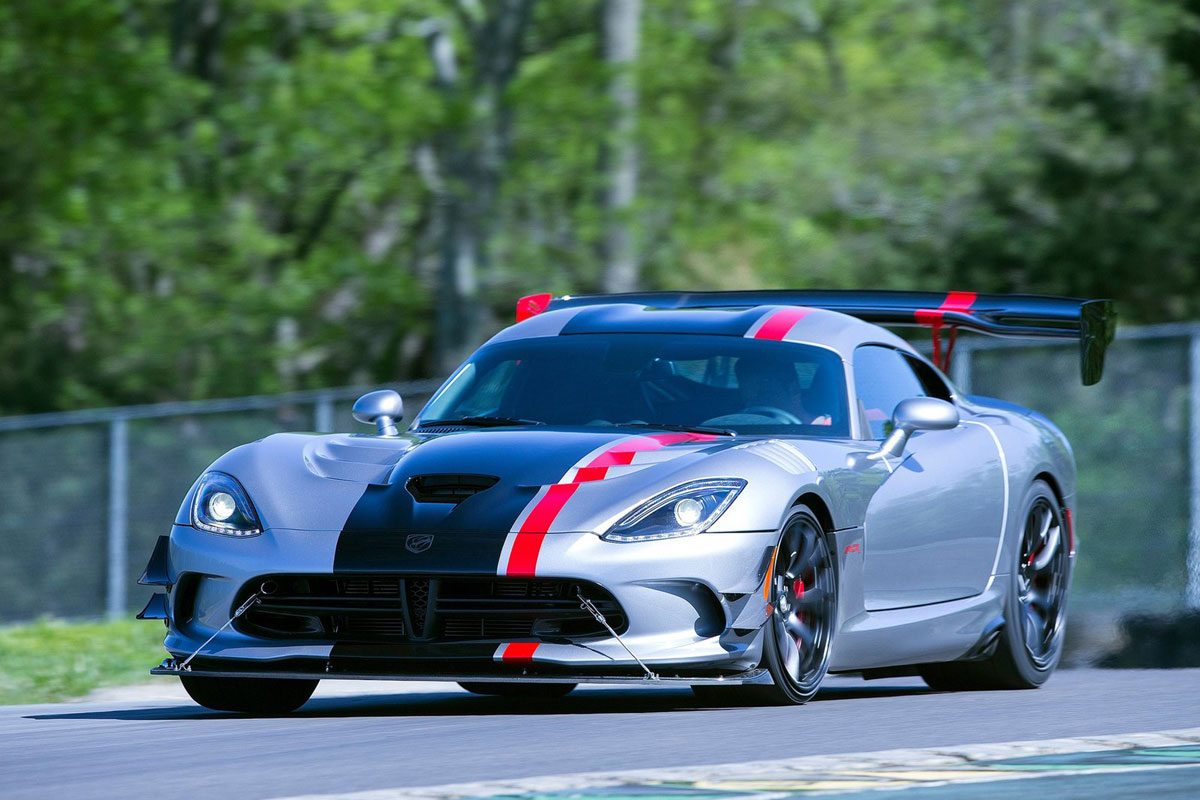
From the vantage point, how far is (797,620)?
308 inches

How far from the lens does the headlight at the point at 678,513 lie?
7.38 meters

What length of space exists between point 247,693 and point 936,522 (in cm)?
275

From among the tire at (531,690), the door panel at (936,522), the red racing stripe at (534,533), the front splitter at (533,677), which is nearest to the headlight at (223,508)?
the front splitter at (533,677)

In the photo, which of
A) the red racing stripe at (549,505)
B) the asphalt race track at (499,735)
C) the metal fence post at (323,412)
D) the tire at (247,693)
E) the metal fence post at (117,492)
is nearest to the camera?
the asphalt race track at (499,735)

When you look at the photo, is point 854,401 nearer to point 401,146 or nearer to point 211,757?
point 211,757

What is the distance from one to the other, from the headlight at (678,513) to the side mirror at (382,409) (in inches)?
71.8

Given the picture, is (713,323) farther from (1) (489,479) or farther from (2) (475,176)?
(2) (475,176)

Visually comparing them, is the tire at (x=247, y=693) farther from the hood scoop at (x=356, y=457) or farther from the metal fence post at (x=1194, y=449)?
the metal fence post at (x=1194, y=449)

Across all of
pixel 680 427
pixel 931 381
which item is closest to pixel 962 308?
pixel 931 381

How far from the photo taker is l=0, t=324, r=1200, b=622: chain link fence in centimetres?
1520

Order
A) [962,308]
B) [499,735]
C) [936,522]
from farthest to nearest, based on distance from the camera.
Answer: [962,308], [936,522], [499,735]

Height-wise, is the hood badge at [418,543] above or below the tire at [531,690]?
above

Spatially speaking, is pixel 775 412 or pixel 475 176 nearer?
pixel 775 412

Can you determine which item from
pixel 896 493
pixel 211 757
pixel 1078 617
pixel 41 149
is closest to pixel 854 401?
pixel 896 493
